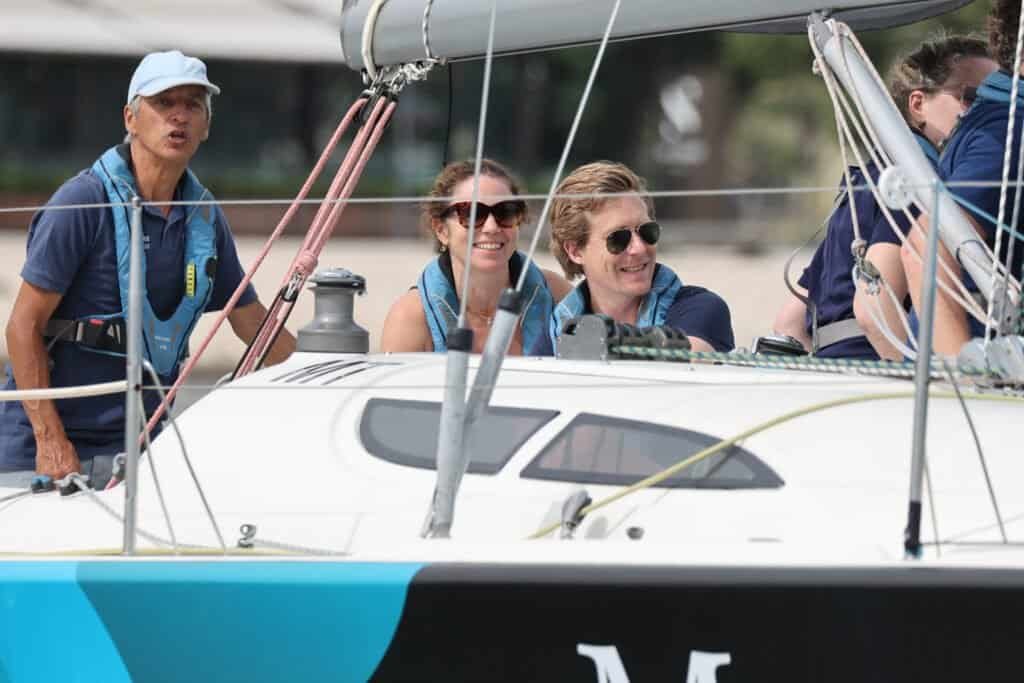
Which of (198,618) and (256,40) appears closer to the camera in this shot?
(198,618)

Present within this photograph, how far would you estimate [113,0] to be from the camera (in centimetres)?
1820

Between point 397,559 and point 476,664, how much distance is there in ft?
0.79

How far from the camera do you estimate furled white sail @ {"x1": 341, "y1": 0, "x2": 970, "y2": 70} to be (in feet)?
13.5

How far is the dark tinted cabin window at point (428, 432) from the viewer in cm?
362

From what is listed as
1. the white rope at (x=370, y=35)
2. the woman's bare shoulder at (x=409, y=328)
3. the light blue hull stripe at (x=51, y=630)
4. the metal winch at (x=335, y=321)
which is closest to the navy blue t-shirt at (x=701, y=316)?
the woman's bare shoulder at (x=409, y=328)

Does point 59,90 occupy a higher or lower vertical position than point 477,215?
higher

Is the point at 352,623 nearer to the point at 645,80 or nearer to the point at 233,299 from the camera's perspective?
the point at 233,299

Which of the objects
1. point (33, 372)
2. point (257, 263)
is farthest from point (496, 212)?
point (33, 372)

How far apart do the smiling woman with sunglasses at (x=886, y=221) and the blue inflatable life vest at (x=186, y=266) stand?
1642 mm

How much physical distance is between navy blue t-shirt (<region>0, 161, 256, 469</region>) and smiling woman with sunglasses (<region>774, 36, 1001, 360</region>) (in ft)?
5.43

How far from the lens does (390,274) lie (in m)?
16.2

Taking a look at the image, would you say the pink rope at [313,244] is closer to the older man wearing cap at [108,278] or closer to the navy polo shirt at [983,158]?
the older man wearing cap at [108,278]

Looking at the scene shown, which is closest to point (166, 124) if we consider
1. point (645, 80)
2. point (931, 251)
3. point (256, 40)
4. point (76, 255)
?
point (76, 255)

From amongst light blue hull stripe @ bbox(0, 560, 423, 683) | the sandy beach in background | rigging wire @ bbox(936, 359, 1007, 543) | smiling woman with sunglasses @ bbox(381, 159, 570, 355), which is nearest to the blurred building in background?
the sandy beach in background
